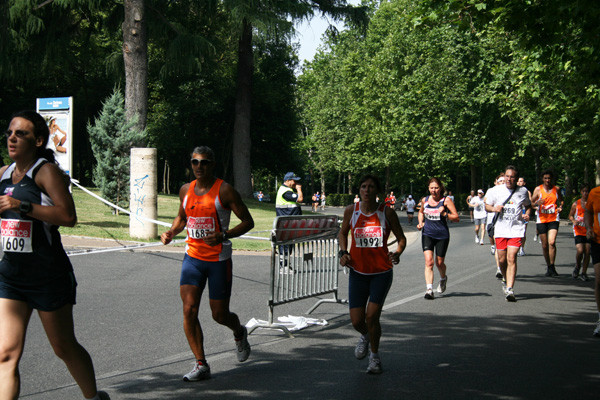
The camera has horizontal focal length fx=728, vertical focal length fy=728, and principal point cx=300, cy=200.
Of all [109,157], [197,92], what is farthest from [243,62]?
[109,157]

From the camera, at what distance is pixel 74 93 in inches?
1965

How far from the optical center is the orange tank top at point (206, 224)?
5.92 metres

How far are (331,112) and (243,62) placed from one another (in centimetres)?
3337

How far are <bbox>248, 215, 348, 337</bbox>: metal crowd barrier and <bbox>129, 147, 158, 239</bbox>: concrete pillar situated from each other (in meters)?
8.82

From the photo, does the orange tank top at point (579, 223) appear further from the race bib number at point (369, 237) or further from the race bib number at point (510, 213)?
the race bib number at point (369, 237)

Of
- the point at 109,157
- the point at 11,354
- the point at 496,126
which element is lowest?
the point at 11,354

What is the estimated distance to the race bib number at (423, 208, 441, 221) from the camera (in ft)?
35.4

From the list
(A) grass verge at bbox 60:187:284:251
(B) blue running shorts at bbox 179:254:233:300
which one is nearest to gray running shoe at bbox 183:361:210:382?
(B) blue running shorts at bbox 179:254:233:300

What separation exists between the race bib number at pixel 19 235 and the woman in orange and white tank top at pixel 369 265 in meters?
2.96

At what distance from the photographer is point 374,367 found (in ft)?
20.0

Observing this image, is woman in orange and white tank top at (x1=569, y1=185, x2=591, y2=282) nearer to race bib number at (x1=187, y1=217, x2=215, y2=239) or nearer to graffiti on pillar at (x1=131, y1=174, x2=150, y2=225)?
race bib number at (x1=187, y1=217, x2=215, y2=239)

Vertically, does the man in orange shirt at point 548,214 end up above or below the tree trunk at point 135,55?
below

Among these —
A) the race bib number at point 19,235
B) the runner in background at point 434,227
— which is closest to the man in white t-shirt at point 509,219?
the runner in background at point 434,227

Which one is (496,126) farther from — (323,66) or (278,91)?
(323,66)
